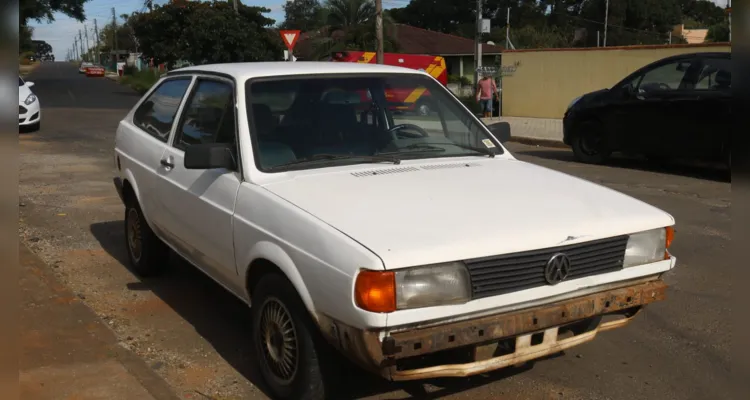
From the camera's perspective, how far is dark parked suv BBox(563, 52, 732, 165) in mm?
10047

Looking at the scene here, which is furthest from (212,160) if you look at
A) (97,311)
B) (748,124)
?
(748,124)

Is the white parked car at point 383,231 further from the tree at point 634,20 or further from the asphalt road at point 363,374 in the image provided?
the tree at point 634,20

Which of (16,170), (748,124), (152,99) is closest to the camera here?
(16,170)

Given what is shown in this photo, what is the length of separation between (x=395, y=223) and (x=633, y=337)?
86.5 inches

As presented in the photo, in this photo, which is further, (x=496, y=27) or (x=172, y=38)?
(x=496, y=27)

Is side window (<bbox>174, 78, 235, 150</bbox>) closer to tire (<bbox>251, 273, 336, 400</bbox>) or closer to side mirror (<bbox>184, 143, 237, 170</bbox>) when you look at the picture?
side mirror (<bbox>184, 143, 237, 170</bbox>)

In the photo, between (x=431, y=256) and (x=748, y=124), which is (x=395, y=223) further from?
(x=748, y=124)

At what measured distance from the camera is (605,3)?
2778 inches

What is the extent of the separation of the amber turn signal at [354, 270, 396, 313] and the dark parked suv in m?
7.90

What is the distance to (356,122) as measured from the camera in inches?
174

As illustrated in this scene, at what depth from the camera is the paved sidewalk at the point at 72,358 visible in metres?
3.68

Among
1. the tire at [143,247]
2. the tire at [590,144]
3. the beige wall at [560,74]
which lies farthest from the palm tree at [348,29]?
the tire at [143,247]

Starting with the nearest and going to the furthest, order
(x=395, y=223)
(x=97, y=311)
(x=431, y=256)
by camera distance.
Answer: (x=431, y=256), (x=395, y=223), (x=97, y=311)

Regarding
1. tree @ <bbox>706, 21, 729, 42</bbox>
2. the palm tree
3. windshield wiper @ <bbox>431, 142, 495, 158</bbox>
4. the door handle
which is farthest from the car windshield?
the palm tree
